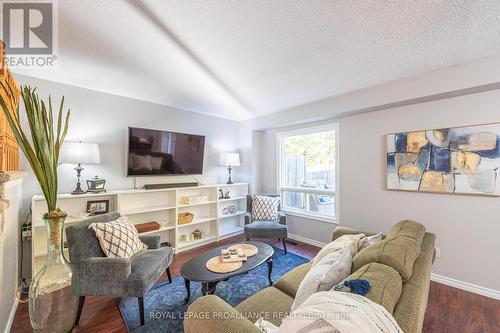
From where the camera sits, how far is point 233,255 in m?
2.12

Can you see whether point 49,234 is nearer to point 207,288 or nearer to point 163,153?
point 207,288

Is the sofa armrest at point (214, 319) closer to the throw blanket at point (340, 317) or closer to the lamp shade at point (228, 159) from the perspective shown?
the throw blanket at point (340, 317)

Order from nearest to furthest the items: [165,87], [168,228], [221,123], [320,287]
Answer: [320,287] → [165,87] → [168,228] → [221,123]

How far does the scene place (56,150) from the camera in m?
1.15

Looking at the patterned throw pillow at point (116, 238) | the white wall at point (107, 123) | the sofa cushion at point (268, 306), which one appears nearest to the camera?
the sofa cushion at point (268, 306)

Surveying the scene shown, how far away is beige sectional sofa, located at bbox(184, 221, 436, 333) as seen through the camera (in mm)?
882

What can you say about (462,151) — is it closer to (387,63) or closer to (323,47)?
(387,63)

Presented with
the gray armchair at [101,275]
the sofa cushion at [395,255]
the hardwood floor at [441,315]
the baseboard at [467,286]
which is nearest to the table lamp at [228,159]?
the gray armchair at [101,275]

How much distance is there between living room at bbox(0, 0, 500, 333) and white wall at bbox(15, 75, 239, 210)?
2 centimetres

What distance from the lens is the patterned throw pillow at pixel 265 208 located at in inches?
141

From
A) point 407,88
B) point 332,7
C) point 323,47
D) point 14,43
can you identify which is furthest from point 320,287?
point 14,43

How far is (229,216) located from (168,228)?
48.2 inches

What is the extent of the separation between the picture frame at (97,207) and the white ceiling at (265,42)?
154cm

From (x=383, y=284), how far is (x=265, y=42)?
203cm
